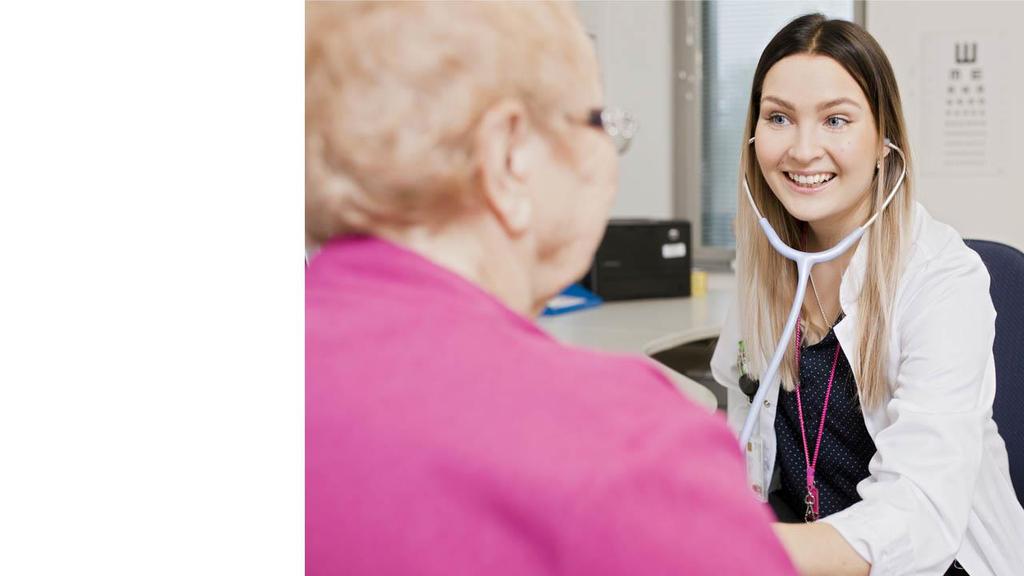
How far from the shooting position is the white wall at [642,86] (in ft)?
11.2

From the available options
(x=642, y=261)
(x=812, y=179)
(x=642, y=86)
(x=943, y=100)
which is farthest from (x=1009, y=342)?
(x=642, y=86)

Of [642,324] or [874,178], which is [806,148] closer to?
[874,178]

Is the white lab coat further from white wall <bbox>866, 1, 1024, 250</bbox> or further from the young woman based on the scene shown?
white wall <bbox>866, 1, 1024, 250</bbox>

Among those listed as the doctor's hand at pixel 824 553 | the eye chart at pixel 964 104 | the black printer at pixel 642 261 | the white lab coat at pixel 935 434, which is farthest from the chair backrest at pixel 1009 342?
the eye chart at pixel 964 104

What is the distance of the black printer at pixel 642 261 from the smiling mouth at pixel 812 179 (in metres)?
1.52

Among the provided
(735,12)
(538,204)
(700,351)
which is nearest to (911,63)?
(735,12)

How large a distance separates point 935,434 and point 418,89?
835 mm

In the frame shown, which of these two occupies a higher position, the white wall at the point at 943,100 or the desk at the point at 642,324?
the white wall at the point at 943,100

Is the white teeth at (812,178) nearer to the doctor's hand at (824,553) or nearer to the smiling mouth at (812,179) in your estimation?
the smiling mouth at (812,179)

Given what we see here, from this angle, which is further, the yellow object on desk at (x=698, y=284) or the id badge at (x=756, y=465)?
the yellow object on desk at (x=698, y=284)

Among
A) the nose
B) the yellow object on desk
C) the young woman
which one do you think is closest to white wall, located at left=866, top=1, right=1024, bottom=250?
the yellow object on desk

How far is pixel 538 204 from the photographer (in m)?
0.55
